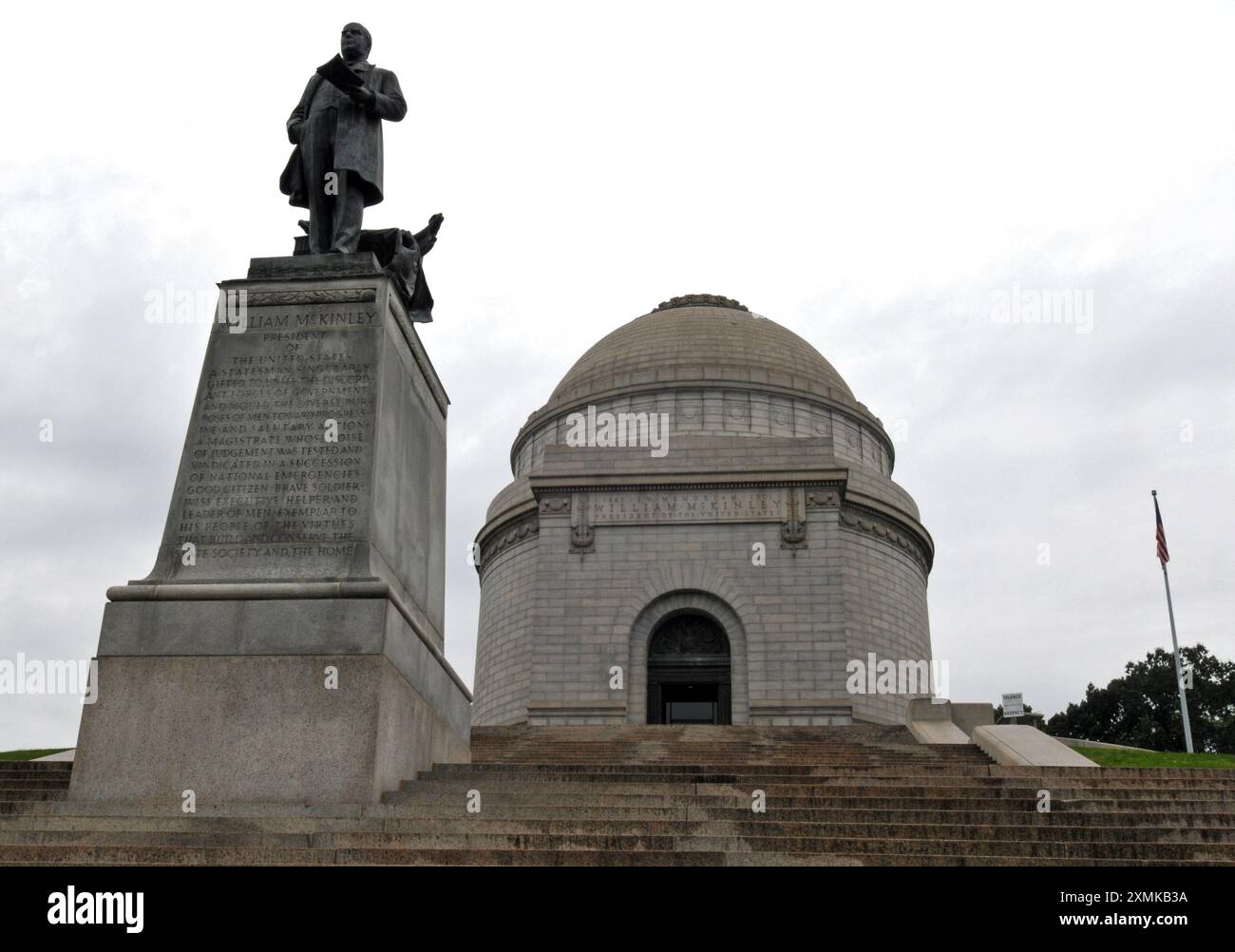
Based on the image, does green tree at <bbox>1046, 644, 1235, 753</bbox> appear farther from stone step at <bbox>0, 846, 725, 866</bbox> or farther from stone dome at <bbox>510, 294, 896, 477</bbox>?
stone step at <bbox>0, 846, 725, 866</bbox>

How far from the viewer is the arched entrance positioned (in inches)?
1141

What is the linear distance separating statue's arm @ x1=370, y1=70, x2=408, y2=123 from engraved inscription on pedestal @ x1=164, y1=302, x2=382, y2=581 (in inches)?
84.5

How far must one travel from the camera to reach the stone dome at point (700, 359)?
38.2 m

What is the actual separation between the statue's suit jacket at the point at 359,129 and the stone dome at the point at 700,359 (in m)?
25.2

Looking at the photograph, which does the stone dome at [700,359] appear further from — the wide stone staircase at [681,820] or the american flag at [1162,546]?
the wide stone staircase at [681,820]

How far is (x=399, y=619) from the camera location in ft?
35.4

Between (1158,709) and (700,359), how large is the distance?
1256 inches

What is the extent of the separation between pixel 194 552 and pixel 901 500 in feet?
88.5

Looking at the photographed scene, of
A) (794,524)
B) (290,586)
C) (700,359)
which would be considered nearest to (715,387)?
(700,359)

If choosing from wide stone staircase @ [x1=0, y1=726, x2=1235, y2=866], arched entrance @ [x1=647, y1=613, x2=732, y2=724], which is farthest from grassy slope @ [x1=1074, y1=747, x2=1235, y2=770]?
arched entrance @ [x1=647, y1=613, x2=732, y2=724]

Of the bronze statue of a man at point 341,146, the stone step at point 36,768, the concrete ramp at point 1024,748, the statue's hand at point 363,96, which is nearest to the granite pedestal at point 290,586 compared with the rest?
the bronze statue of a man at point 341,146
